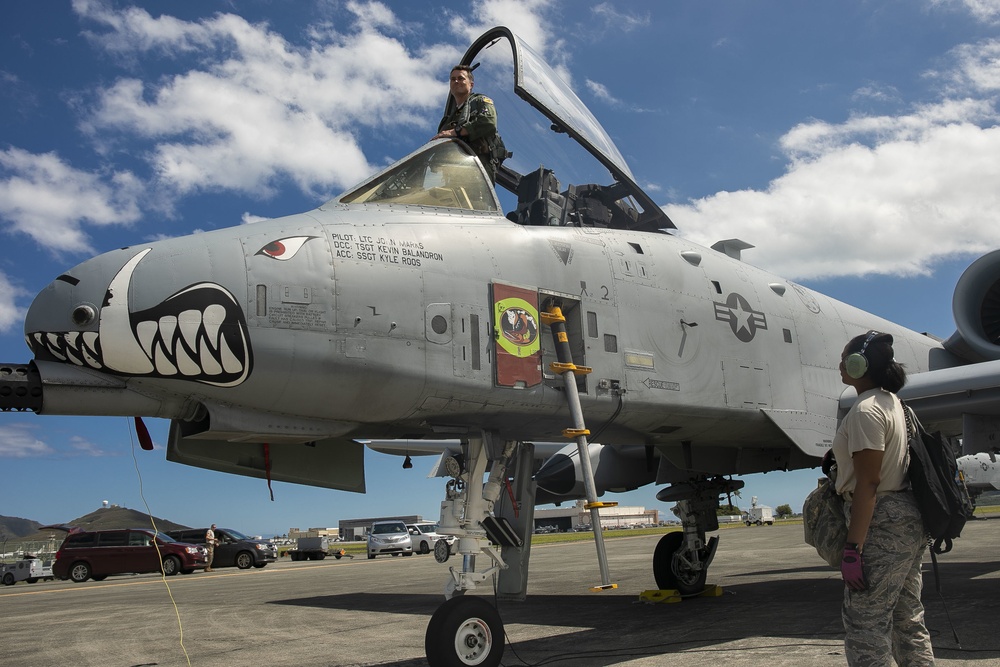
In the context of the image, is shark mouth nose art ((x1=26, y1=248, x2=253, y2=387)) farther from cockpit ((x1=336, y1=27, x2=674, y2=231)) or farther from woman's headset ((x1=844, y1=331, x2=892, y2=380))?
woman's headset ((x1=844, y1=331, x2=892, y2=380))

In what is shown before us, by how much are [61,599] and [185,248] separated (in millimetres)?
14583

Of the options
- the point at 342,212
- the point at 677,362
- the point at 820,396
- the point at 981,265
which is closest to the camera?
the point at 342,212

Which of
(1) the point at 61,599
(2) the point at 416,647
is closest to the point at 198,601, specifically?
(1) the point at 61,599

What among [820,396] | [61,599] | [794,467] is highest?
[820,396]

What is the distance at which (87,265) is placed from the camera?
4.70 meters

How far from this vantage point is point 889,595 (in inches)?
144

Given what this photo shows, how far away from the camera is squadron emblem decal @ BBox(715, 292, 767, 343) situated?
24.3ft

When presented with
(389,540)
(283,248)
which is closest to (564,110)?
(283,248)

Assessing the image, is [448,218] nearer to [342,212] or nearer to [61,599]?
[342,212]

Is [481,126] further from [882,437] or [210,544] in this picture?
[210,544]

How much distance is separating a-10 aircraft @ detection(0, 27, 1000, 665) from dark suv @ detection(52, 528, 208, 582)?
2130 cm

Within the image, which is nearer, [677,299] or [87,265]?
[87,265]

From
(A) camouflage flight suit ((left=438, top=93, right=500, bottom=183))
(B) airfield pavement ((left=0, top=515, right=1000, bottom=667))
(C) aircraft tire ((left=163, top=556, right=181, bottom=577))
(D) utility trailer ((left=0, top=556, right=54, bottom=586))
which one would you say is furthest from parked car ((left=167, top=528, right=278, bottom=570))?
(A) camouflage flight suit ((left=438, top=93, right=500, bottom=183))

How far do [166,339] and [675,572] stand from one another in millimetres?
7353
